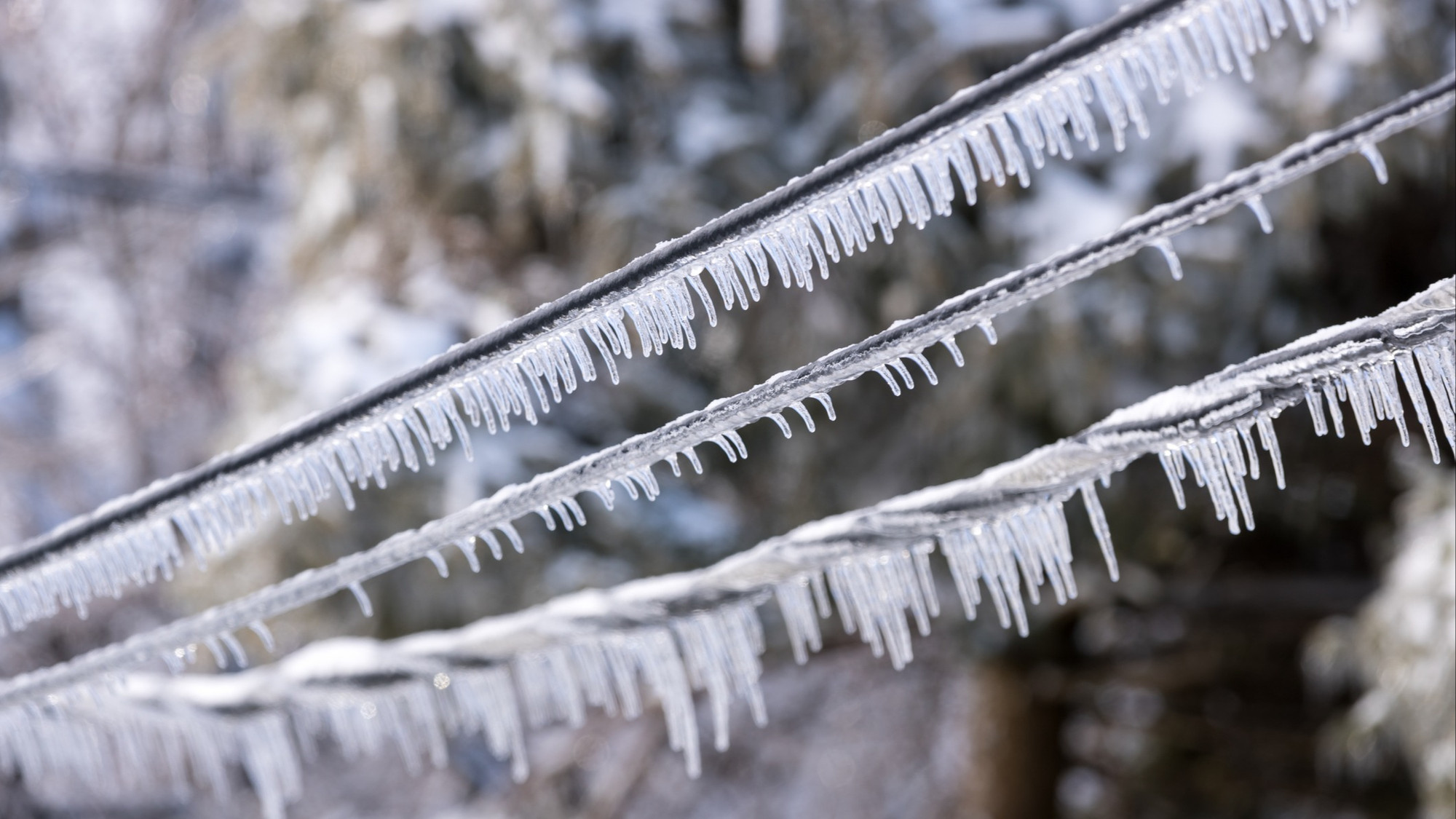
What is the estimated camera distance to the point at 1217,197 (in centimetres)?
98

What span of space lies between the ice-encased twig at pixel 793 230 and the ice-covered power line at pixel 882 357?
8cm

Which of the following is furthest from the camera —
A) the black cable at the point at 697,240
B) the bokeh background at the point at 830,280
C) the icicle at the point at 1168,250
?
the bokeh background at the point at 830,280

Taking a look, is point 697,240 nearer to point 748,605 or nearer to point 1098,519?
point 748,605

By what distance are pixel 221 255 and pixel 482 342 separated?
707 centimetres

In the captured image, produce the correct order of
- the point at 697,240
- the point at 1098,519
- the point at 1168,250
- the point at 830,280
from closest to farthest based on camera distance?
the point at 697,240, the point at 1168,250, the point at 1098,519, the point at 830,280

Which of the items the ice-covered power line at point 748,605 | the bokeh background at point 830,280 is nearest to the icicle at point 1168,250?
the ice-covered power line at point 748,605

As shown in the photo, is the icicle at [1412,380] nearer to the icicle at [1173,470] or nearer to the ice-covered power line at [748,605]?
the ice-covered power line at [748,605]

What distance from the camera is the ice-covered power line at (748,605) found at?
0.98 m

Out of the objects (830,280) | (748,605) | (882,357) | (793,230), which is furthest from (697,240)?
(830,280)

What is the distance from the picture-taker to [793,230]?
3.17 ft

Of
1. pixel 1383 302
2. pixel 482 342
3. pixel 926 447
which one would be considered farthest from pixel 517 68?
pixel 1383 302

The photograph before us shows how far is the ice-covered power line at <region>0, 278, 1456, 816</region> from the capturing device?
976mm

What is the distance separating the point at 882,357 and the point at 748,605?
365 mm

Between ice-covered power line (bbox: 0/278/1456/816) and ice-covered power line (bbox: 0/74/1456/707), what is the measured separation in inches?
5.6
